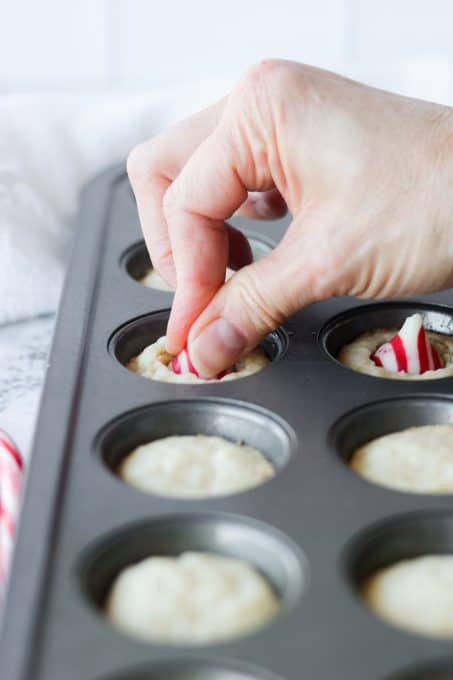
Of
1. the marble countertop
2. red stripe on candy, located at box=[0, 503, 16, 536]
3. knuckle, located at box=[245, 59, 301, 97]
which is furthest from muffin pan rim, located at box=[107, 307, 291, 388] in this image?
knuckle, located at box=[245, 59, 301, 97]

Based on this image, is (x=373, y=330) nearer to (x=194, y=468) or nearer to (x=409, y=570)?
(x=194, y=468)

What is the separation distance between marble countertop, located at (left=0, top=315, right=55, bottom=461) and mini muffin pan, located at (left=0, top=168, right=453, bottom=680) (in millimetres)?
160

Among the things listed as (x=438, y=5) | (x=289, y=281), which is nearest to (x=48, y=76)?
(x=438, y=5)

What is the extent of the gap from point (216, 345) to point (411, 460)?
0.97 ft

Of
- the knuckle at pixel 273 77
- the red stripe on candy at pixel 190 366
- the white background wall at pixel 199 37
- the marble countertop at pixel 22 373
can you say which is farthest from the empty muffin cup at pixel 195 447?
the white background wall at pixel 199 37

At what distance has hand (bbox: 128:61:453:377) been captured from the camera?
130cm

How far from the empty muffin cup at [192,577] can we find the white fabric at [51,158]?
883 millimetres

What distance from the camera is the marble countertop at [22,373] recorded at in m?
1.60

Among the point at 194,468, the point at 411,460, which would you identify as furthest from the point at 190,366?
the point at 411,460

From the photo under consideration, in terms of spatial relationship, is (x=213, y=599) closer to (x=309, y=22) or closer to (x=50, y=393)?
(x=50, y=393)

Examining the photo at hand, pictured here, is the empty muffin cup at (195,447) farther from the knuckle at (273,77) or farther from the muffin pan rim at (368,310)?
the knuckle at (273,77)

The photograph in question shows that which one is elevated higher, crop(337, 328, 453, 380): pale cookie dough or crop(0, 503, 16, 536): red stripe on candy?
crop(337, 328, 453, 380): pale cookie dough

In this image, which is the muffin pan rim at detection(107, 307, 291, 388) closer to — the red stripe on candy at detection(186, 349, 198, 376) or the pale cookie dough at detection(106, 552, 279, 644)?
the red stripe on candy at detection(186, 349, 198, 376)

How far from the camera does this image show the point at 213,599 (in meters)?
1.04
